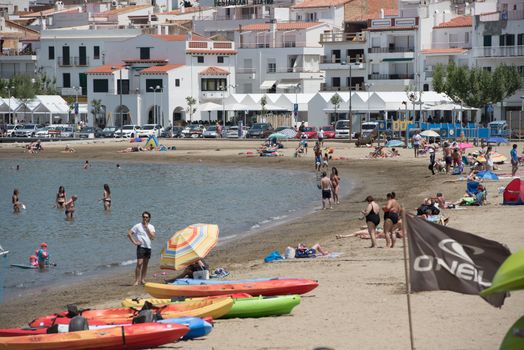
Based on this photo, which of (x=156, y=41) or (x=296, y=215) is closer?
(x=296, y=215)

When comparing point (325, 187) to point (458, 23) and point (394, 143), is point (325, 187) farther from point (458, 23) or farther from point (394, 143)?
point (458, 23)

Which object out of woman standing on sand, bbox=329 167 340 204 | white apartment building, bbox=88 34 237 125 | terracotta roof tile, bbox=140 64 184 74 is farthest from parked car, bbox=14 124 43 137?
woman standing on sand, bbox=329 167 340 204

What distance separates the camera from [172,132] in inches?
3366

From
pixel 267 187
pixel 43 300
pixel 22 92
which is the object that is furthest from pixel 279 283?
pixel 22 92

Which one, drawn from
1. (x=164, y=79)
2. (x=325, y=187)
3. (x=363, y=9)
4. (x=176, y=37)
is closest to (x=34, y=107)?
(x=164, y=79)

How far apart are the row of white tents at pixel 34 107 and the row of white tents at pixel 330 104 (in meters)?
12.4

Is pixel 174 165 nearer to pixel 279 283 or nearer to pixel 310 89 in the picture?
pixel 310 89

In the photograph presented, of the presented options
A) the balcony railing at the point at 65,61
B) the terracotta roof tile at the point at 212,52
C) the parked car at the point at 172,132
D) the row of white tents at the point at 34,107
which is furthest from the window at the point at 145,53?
the parked car at the point at 172,132

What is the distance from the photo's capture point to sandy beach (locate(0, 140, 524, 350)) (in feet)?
54.4

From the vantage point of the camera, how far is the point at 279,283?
786 inches

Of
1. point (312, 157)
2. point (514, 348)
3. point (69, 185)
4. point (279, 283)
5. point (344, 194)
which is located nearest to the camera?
point (514, 348)

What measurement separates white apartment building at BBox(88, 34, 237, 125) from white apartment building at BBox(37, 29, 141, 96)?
7319 mm

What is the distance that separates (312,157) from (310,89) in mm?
32631

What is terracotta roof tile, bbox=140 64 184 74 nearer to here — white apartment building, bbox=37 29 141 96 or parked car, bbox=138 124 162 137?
parked car, bbox=138 124 162 137
